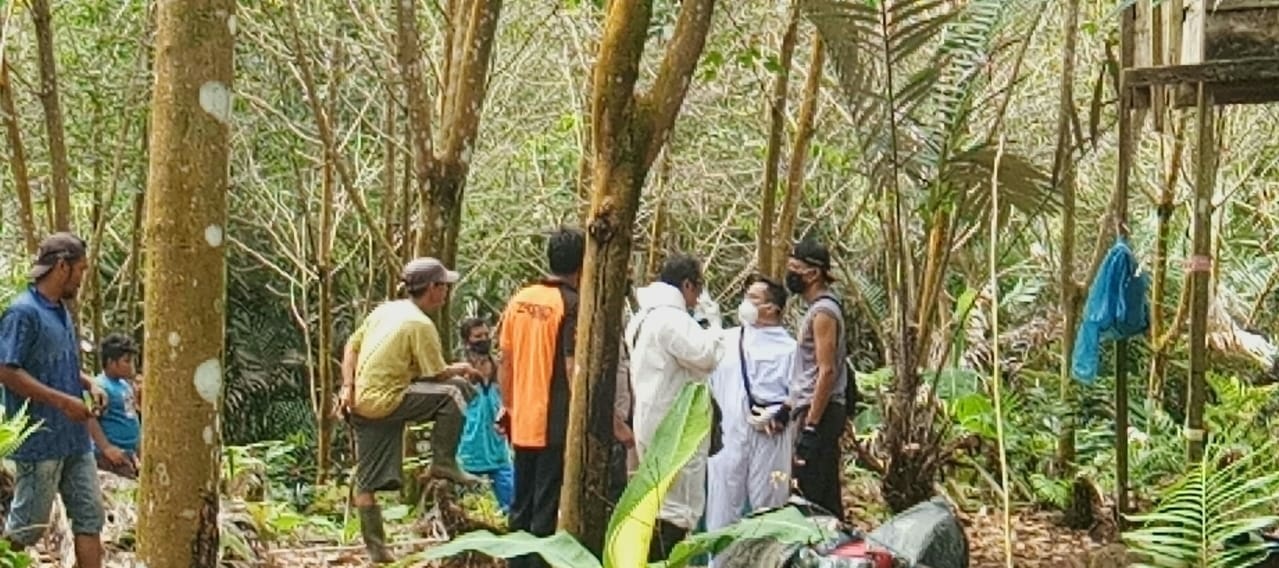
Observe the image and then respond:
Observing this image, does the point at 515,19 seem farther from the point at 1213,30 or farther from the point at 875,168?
the point at 1213,30

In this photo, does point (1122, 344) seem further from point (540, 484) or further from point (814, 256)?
point (540, 484)

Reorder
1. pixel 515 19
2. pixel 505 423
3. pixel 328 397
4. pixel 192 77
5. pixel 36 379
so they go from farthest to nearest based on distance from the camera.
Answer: pixel 515 19 → pixel 328 397 → pixel 505 423 → pixel 36 379 → pixel 192 77

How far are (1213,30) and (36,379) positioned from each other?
17.5ft

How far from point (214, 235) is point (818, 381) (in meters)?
3.35

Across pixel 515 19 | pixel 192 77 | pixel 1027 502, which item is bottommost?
pixel 1027 502

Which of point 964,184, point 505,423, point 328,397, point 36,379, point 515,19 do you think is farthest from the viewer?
point 515,19

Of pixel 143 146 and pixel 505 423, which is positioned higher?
pixel 143 146

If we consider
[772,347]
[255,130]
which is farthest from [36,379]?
[255,130]

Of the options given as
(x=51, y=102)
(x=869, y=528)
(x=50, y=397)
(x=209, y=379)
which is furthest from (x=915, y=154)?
(x=51, y=102)

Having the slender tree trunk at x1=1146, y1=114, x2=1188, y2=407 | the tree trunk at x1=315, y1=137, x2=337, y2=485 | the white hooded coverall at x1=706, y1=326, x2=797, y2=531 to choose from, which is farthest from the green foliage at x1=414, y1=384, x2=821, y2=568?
the tree trunk at x1=315, y1=137, x2=337, y2=485

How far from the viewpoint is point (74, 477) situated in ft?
19.7

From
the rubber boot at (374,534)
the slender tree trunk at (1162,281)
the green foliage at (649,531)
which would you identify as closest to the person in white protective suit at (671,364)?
the rubber boot at (374,534)

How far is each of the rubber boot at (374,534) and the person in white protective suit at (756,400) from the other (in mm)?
1544

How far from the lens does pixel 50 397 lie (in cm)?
570
